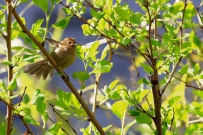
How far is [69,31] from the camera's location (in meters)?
2.79

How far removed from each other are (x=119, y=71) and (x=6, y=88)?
1866 millimetres

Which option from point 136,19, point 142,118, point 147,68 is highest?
point 136,19

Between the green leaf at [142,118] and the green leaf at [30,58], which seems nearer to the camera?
the green leaf at [30,58]

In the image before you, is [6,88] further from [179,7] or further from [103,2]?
[179,7]

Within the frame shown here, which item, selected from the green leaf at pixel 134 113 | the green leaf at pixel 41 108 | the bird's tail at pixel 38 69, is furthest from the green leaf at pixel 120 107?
the bird's tail at pixel 38 69

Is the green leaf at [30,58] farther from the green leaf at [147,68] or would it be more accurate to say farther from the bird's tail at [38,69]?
the bird's tail at [38,69]

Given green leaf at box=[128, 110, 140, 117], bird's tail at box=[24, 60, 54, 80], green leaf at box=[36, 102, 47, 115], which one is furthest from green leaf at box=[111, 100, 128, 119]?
bird's tail at box=[24, 60, 54, 80]

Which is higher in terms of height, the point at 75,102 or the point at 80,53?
the point at 80,53

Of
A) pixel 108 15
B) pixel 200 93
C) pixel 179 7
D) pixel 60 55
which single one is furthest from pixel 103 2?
pixel 60 55

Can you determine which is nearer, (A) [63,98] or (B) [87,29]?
(A) [63,98]

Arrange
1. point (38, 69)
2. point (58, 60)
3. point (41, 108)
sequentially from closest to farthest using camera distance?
point (41, 108), point (38, 69), point (58, 60)

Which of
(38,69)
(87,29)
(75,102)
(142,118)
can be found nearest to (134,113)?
(142,118)

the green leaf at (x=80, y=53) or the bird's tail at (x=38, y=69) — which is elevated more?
the green leaf at (x=80, y=53)

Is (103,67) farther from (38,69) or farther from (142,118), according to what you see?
(38,69)
